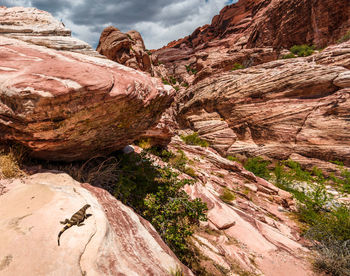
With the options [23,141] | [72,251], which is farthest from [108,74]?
[72,251]

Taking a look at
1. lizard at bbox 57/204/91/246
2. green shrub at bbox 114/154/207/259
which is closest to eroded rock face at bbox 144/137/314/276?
green shrub at bbox 114/154/207/259

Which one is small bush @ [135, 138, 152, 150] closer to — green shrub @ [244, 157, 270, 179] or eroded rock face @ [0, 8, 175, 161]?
eroded rock face @ [0, 8, 175, 161]

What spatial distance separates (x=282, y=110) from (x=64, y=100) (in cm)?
1625

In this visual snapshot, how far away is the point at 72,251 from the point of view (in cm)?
163

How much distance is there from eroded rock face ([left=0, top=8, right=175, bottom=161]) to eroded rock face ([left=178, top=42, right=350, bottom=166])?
44.0ft

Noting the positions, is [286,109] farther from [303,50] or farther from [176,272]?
[176,272]

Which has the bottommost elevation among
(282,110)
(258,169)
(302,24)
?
(258,169)

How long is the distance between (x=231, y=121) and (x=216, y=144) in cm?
302

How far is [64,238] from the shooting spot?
1723 millimetres

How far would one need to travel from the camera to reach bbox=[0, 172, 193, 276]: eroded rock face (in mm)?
1479

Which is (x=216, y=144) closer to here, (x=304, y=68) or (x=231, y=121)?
(x=231, y=121)

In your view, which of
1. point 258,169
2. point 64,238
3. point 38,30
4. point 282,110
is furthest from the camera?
point 282,110

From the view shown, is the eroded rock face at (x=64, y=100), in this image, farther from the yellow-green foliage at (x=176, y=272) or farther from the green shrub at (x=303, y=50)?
the green shrub at (x=303, y=50)

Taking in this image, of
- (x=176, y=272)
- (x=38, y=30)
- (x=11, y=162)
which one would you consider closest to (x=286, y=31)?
(x=38, y=30)
